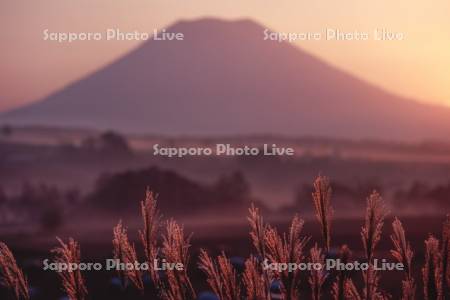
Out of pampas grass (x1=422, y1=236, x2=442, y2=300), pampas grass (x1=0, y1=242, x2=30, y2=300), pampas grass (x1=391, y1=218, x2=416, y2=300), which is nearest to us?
pampas grass (x1=422, y1=236, x2=442, y2=300)

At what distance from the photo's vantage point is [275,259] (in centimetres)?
631

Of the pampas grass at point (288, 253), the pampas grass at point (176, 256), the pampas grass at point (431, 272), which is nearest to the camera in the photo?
the pampas grass at point (288, 253)

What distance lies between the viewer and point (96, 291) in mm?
15328

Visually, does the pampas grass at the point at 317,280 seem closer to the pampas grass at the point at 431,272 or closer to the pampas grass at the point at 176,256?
the pampas grass at the point at 431,272

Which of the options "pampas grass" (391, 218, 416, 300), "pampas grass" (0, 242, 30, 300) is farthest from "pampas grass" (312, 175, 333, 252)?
"pampas grass" (0, 242, 30, 300)

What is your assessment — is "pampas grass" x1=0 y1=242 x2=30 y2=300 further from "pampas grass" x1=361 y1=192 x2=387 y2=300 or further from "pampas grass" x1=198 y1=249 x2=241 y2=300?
"pampas grass" x1=361 y1=192 x2=387 y2=300

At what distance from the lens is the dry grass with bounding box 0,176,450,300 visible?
20.4 ft

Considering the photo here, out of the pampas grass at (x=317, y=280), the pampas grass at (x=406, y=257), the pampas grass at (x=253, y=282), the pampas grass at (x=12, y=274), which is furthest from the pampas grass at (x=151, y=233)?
the pampas grass at (x=406, y=257)

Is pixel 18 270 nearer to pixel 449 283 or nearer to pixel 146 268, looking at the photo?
pixel 146 268

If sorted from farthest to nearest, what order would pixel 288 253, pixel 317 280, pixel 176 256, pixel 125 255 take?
pixel 125 255, pixel 176 256, pixel 317 280, pixel 288 253

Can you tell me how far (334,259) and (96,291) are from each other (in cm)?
936

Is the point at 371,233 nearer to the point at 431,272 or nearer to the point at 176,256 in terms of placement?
the point at 431,272

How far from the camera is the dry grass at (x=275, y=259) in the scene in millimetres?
6203

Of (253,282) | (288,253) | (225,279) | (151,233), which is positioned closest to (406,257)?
(288,253)
